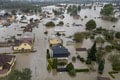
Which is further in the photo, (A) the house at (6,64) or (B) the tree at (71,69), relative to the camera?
(B) the tree at (71,69)

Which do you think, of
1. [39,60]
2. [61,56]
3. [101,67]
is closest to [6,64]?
[39,60]

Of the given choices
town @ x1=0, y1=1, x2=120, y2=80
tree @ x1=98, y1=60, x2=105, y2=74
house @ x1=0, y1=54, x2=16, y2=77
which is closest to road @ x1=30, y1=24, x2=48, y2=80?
town @ x1=0, y1=1, x2=120, y2=80

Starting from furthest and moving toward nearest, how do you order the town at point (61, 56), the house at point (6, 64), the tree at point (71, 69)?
the tree at point (71, 69) < the town at point (61, 56) < the house at point (6, 64)

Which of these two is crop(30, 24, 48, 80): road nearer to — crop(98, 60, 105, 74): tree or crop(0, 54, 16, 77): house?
crop(0, 54, 16, 77): house

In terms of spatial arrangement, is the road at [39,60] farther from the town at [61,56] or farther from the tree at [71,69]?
the tree at [71,69]

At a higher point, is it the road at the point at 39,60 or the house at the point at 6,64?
the house at the point at 6,64

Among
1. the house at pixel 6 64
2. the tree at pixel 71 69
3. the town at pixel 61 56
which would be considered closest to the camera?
the house at pixel 6 64

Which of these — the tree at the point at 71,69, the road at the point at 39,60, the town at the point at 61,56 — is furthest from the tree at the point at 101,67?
the road at the point at 39,60

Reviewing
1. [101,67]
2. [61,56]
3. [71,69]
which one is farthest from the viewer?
[61,56]

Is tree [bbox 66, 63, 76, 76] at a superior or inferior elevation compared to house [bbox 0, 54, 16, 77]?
inferior

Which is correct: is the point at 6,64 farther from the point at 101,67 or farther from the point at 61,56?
the point at 101,67
